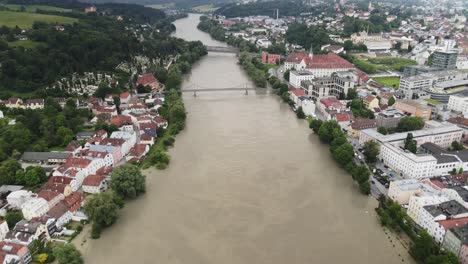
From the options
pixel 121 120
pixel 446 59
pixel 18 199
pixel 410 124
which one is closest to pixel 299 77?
pixel 410 124

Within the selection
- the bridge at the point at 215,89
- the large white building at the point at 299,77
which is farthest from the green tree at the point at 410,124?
the bridge at the point at 215,89

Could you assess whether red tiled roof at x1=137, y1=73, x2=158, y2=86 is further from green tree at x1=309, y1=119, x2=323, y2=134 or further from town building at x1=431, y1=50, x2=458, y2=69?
town building at x1=431, y1=50, x2=458, y2=69

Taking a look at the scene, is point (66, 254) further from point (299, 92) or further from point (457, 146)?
point (299, 92)

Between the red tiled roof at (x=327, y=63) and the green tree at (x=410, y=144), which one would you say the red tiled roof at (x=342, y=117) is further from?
the red tiled roof at (x=327, y=63)

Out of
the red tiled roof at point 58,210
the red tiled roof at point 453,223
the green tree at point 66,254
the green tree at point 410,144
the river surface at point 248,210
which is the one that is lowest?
the river surface at point 248,210

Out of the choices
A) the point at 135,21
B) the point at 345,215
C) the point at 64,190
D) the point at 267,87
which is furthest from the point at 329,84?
the point at 135,21

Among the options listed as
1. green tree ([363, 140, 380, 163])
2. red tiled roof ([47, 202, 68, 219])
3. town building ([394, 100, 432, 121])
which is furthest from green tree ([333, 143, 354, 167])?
red tiled roof ([47, 202, 68, 219])

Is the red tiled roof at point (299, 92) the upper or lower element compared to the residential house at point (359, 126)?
upper
